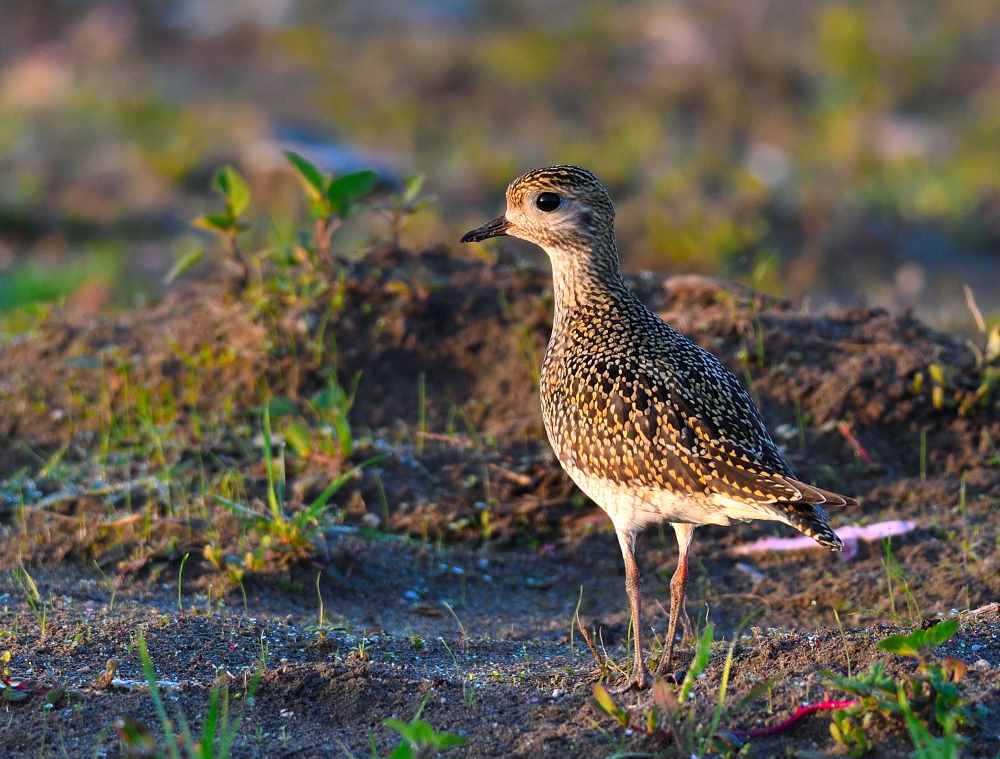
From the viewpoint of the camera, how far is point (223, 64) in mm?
21109

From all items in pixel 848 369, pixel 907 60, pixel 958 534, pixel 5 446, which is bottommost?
pixel 5 446

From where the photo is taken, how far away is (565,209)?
540 cm

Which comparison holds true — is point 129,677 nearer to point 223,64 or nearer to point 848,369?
point 848,369

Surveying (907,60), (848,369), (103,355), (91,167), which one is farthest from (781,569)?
(907,60)

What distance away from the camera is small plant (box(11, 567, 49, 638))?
5.01 m

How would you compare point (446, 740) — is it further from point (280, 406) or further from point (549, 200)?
point (280, 406)

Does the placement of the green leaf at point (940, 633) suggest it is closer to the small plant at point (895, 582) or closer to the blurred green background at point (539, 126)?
the small plant at point (895, 582)

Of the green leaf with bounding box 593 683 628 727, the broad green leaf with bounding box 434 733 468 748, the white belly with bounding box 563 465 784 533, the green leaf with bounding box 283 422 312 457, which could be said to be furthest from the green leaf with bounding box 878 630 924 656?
the green leaf with bounding box 283 422 312 457

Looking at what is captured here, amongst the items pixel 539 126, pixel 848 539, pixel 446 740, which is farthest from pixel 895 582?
pixel 539 126

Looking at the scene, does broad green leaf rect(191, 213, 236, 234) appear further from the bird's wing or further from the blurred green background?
the bird's wing

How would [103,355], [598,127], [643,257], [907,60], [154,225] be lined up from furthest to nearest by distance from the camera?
1. [907,60]
2. [598,127]
3. [154,225]
4. [643,257]
5. [103,355]

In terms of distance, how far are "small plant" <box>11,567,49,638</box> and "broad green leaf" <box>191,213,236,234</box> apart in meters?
1.85

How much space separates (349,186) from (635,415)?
2507mm

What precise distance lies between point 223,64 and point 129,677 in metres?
17.6
